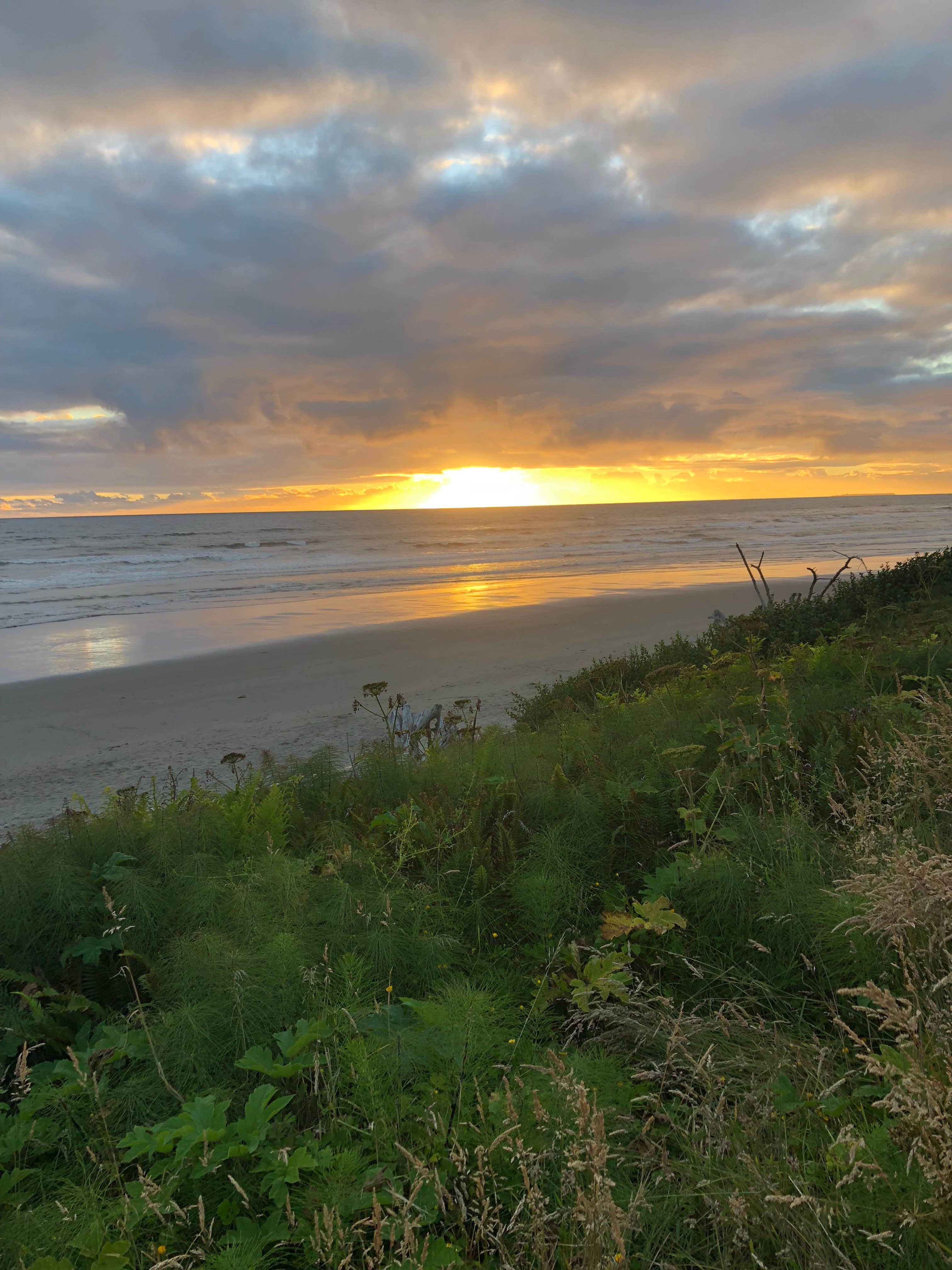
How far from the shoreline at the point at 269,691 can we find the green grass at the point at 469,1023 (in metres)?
3.74

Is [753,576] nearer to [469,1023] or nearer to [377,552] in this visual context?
[469,1023]

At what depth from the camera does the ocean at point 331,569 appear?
65.5ft

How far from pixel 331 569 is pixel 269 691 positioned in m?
26.9

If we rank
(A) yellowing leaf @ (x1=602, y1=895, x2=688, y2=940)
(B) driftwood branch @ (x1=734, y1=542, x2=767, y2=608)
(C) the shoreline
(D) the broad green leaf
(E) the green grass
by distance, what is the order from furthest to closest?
(C) the shoreline
(B) driftwood branch @ (x1=734, y1=542, x2=767, y2=608)
(A) yellowing leaf @ (x1=602, y1=895, x2=688, y2=940)
(D) the broad green leaf
(E) the green grass

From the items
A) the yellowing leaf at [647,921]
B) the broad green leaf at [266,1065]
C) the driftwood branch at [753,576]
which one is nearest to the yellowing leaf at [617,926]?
the yellowing leaf at [647,921]

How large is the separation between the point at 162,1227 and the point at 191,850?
231 cm

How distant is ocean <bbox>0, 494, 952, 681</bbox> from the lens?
1997 centimetres

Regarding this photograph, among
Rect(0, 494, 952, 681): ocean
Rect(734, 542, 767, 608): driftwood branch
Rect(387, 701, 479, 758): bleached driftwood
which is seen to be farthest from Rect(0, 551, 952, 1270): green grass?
Rect(0, 494, 952, 681): ocean

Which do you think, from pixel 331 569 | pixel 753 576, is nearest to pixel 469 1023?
pixel 753 576

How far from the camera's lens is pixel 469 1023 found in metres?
2.39

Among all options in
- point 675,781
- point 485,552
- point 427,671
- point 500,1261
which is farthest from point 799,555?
point 500,1261

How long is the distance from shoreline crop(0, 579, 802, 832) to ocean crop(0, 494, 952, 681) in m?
2.06

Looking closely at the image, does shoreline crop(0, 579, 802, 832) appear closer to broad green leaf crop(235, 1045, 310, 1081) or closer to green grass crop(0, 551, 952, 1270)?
green grass crop(0, 551, 952, 1270)

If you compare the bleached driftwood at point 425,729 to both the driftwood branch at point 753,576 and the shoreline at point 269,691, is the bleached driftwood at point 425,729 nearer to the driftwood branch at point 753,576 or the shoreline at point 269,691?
the shoreline at point 269,691
